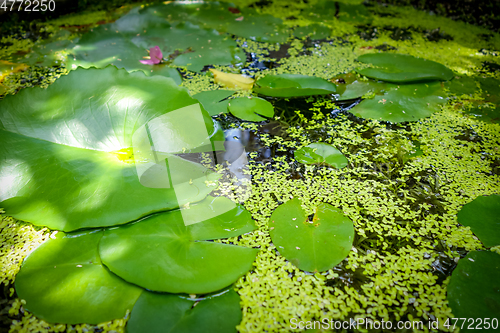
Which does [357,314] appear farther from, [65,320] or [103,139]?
[103,139]

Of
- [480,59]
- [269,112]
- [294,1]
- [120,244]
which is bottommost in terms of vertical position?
[120,244]

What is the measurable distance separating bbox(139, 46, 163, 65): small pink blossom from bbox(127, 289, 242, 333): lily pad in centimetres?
173

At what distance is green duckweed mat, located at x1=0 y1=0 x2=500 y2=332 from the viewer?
0.89m

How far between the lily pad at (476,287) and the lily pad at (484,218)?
0.09m

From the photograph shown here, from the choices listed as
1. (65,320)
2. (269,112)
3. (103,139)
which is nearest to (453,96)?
(269,112)

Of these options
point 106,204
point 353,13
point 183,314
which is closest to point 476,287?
point 183,314

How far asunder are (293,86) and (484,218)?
46.5 inches

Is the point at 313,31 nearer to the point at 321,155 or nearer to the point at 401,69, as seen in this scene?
the point at 401,69

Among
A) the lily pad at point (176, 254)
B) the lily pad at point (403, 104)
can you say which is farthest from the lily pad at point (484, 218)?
the lily pad at point (176, 254)

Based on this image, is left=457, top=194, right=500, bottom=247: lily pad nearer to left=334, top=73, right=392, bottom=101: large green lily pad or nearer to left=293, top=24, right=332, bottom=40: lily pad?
left=334, top=73, right=392, bottom=101: large green lily pad

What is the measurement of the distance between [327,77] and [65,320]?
1998mm

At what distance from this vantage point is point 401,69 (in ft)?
6.59

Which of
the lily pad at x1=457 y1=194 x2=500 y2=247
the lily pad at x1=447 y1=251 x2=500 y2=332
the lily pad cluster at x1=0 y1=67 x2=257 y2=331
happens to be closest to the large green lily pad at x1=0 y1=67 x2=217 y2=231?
the lily pad cluster at x1=0 y1=67 x2=257 y2=331

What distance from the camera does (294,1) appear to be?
345 cm
